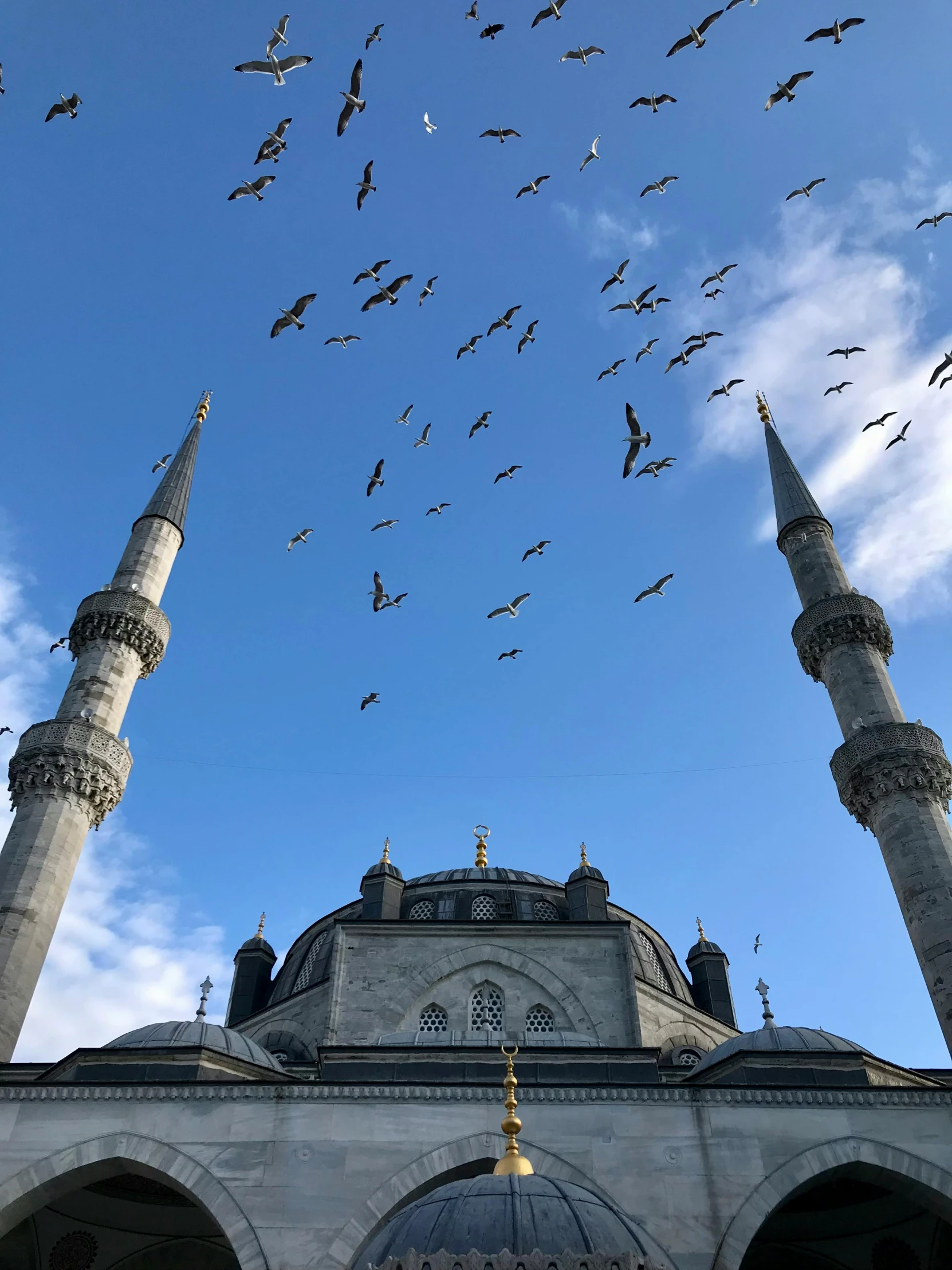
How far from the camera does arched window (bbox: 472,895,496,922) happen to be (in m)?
21.1

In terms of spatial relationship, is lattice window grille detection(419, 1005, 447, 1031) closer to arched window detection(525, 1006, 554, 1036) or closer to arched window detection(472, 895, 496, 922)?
arched window detection(525, 1006, 554, 1036)

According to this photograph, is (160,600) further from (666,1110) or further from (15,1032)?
(666,1110)

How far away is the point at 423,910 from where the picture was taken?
2128 centimetres

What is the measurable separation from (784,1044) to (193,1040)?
26.3ft

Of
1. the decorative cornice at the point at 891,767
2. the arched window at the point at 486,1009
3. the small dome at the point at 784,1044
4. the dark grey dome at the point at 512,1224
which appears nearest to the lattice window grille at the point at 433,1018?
the arched window at the point at 486,1009

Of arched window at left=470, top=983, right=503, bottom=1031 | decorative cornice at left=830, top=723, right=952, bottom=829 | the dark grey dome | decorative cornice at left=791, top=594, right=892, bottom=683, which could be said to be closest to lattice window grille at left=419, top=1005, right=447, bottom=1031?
arched window at left=470, top=983, right=503, bottom=1031

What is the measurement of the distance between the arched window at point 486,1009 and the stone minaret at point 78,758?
742 centimetres

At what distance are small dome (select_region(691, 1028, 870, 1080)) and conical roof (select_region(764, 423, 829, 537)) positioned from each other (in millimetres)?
12280

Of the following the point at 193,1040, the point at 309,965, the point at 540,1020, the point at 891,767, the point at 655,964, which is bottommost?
the point at 193,1040

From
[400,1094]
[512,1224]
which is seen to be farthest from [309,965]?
[512,1224]

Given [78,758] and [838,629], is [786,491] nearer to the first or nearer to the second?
[838,629]

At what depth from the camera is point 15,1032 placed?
14781 mm

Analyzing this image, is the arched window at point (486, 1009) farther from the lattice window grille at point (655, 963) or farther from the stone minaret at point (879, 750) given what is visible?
the stone minaret at point (879, 750)

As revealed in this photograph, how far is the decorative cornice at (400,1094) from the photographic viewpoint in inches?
473
